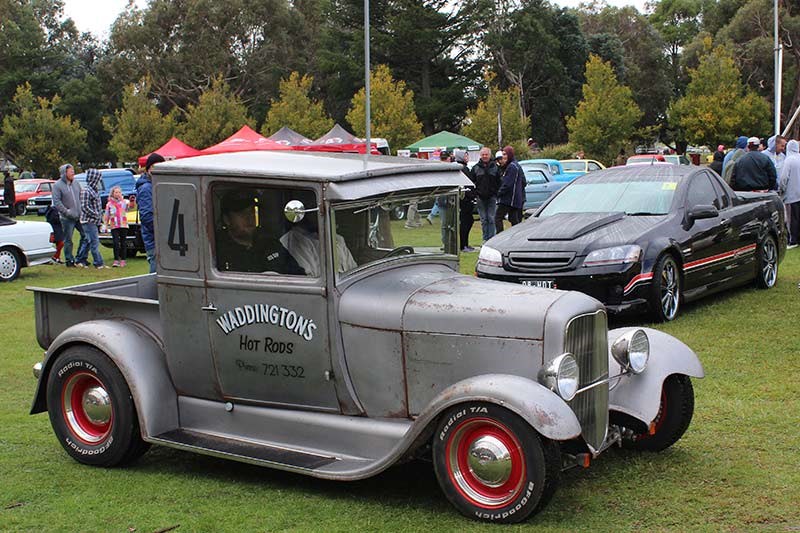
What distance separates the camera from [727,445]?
590 centimetres

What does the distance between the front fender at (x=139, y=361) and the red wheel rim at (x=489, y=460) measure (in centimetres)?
198

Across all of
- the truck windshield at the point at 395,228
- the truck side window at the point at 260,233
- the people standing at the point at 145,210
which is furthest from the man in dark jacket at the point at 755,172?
the truck side window at the point at 260,233

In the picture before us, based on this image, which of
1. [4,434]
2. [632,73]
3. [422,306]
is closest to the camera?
[422,306]

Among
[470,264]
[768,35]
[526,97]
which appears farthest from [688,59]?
[470,264]

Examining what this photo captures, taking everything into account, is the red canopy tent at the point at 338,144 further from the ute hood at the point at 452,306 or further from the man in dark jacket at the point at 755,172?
the ute hood at the point at 452,306

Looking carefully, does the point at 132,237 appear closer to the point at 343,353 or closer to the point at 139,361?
the point at 139,361

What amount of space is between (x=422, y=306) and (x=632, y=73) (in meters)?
73.8

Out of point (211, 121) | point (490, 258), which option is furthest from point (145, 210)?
point (211, 121)

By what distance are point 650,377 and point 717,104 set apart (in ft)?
154

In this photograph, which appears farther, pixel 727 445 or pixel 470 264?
pixel 470 264

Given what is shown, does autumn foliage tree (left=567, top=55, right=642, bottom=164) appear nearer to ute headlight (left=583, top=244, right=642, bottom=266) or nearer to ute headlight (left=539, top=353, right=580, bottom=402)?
ute headlight (left=583, top=244, right=642, bottom=266)

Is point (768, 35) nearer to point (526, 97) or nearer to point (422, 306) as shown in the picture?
point (526, 97)

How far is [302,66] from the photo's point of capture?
68.2 m

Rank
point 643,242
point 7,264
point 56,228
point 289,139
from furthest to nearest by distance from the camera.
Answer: point 289,139, point 56,228, point 7,264, point 643,242
